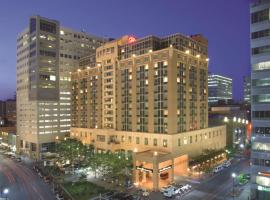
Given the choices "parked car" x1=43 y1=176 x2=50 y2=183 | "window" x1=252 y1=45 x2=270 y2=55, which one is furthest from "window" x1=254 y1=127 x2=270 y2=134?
"parked car" x1=43 y1=176 x2=50 y2=183

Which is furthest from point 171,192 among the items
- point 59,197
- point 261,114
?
point 261,114

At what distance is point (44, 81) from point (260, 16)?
92.4 meters

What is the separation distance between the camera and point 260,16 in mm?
56094

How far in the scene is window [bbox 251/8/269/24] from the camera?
181ft

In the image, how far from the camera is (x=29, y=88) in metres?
117

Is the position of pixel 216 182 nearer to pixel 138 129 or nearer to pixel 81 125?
pixel 138 129

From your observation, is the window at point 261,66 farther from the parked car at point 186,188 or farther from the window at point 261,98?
the parked car at point 186,188

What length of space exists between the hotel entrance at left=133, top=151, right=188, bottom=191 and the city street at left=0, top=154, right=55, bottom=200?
24.7m

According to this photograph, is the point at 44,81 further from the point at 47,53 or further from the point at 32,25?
the point at 32,25

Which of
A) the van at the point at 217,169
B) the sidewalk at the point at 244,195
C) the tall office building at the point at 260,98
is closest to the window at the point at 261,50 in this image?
the tall office building at the point at 260,98

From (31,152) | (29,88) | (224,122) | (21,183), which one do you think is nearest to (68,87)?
(29,88)

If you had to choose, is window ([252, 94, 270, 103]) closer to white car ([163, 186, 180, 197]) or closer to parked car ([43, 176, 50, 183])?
white car ([163, 186, 180, 197])

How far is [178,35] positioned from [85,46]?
208 feet

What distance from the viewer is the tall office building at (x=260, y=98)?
178ft
